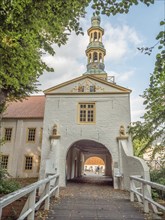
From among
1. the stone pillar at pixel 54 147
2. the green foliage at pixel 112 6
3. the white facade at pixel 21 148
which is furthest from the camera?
the white facade at pixel 21 148

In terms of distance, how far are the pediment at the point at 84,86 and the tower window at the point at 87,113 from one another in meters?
1.05

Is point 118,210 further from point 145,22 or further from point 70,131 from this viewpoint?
point 70,131

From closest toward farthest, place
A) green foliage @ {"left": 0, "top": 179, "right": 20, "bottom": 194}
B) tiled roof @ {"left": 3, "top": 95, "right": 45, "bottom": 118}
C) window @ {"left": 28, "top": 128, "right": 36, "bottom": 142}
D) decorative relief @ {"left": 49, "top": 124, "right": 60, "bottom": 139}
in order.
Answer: green foliage @ {"left": 0, "top": 179, "right": 20, "bottom": 194}
decorative relief @ {"left": 49, "top": 124, "right": 60, "bottom": 139}
window @ {"left": 28, "top": 128, "right": 36, "bottom": 142}
tiled roof @ {"left": 3, "top": 95, "right": 45, "bottom": 118}

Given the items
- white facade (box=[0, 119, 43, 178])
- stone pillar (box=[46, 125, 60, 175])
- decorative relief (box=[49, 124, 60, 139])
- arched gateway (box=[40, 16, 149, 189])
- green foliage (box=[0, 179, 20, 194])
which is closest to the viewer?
green foliage (box=[0, 179, 20, 194])

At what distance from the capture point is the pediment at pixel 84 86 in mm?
13773

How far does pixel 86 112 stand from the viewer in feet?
44.3

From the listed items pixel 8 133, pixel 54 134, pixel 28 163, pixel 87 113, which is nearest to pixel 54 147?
pixel 54 134

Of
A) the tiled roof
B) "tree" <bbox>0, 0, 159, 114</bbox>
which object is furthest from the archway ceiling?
"tree" <bbox>0, 0, 159, 114</bbox>

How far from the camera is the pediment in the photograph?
13.8 metres

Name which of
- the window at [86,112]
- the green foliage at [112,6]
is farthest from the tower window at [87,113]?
the green foliage at [112,6]

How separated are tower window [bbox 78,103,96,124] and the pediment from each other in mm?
1050

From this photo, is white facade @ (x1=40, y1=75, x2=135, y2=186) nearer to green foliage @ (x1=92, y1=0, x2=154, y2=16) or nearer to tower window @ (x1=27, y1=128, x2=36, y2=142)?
tower window @ (x1=27, y1=128, x2=36, y2=142)

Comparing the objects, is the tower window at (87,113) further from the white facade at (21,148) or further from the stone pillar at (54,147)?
the white facade at (21,148)

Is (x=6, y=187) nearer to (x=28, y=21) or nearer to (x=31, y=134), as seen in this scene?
(x=28, y=21)
